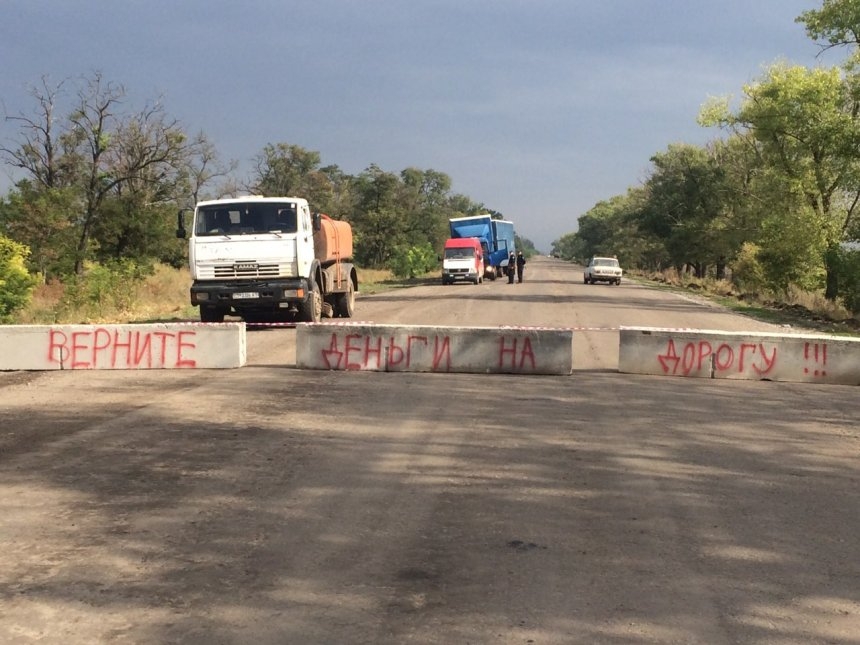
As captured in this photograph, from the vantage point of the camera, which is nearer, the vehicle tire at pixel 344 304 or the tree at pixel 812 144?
the vehicle tire at pixel 344 304

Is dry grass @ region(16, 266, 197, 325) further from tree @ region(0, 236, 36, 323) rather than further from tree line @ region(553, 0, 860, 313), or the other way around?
tree line @ region(553, 0, 860, 313)

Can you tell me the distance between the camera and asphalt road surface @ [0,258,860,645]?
363cm

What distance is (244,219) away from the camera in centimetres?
1617

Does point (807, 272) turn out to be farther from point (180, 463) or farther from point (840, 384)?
point (180, 463)

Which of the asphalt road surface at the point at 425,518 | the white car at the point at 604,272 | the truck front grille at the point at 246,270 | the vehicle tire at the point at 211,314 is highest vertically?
the white car at the point at 604,272

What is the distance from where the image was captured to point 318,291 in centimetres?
1742

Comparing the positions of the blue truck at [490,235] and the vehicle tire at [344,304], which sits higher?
the blue truck at [490,235]

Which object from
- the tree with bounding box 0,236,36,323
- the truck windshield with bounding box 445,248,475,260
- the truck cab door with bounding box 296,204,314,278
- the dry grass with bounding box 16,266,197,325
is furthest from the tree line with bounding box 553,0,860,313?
the tree with bounding box 0,236,36,323

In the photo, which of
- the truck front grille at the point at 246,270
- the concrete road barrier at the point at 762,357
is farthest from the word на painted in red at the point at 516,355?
the truck front grille at the point at 246,270

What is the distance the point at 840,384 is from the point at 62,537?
10.2m

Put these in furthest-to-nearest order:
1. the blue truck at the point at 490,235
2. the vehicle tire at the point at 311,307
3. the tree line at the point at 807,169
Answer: the blue truck at the point at 490,235, the tree line at the point at 807,169, the vehicle tire at the point at 311,307

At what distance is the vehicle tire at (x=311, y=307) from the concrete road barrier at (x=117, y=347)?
4531 mm

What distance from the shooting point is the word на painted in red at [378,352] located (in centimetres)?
1152

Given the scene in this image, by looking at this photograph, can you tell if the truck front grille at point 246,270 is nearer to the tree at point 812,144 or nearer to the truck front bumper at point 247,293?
the truck front bumper at point 247,293
